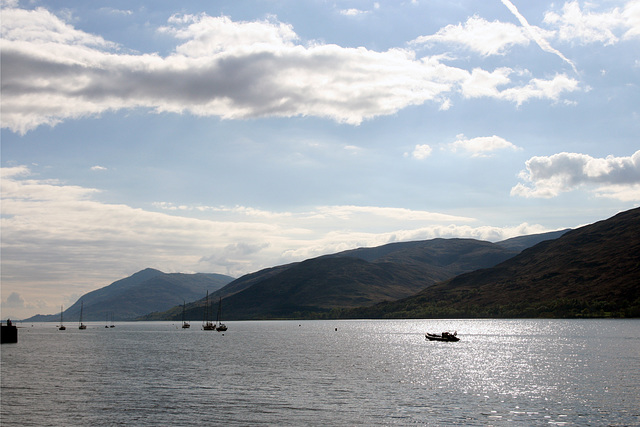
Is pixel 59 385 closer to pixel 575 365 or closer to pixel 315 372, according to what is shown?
pixel 315 372

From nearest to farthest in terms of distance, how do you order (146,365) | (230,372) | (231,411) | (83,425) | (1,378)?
(83,425)
(231,411)
(1,378)
(230,372)
(146,365)

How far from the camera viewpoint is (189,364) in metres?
121

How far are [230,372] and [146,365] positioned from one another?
26601 mm

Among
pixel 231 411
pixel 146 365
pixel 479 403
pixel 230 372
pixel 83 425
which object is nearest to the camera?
pixel 83 425

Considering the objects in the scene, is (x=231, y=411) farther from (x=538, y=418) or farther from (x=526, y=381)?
(x=526, y=381)

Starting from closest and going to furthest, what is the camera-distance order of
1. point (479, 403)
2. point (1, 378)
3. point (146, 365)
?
1. point (479, 403)
2. point (1, 378)
3. point (146, 365)

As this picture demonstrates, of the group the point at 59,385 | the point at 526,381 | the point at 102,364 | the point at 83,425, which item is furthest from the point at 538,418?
the point at 102,364

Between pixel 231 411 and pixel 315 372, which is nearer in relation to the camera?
pixel 231 411

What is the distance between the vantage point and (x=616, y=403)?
6738 centimetres

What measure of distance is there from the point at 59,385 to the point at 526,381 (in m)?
73.5

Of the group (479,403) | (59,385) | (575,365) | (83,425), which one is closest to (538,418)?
(479,403)

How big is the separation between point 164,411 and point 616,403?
5349 cm

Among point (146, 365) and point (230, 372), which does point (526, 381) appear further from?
point (146, 365)

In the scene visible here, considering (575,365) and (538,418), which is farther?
(575,365)
